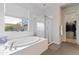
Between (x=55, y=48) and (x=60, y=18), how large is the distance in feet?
1.76

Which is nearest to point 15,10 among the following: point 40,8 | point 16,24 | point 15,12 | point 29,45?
point 15,12

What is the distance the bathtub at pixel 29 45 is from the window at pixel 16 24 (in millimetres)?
186

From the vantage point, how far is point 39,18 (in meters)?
2.09

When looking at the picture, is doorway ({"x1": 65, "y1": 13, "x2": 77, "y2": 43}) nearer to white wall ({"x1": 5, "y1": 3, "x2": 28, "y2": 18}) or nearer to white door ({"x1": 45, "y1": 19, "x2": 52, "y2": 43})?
white door ({"x1": 45, "y1": 19, "x2": 52, "y2": 43})

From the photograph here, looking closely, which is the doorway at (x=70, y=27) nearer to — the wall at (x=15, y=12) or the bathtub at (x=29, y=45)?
the bathtub at (x=29, y=45)

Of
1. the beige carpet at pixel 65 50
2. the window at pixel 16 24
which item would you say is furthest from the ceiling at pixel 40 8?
the beige carpet at pixel 65 50

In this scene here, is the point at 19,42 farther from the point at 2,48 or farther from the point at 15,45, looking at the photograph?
the point at 2,48

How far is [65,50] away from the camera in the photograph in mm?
2004

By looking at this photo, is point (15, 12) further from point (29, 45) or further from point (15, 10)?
point (29, 45)

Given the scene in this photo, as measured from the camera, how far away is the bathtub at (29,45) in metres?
1.90

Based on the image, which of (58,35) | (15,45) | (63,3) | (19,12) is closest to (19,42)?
(15,45)

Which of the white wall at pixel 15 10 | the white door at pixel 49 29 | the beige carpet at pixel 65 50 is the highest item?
the white wall at pixel 15 10

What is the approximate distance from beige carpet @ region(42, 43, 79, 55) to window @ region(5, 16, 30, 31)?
555mm
